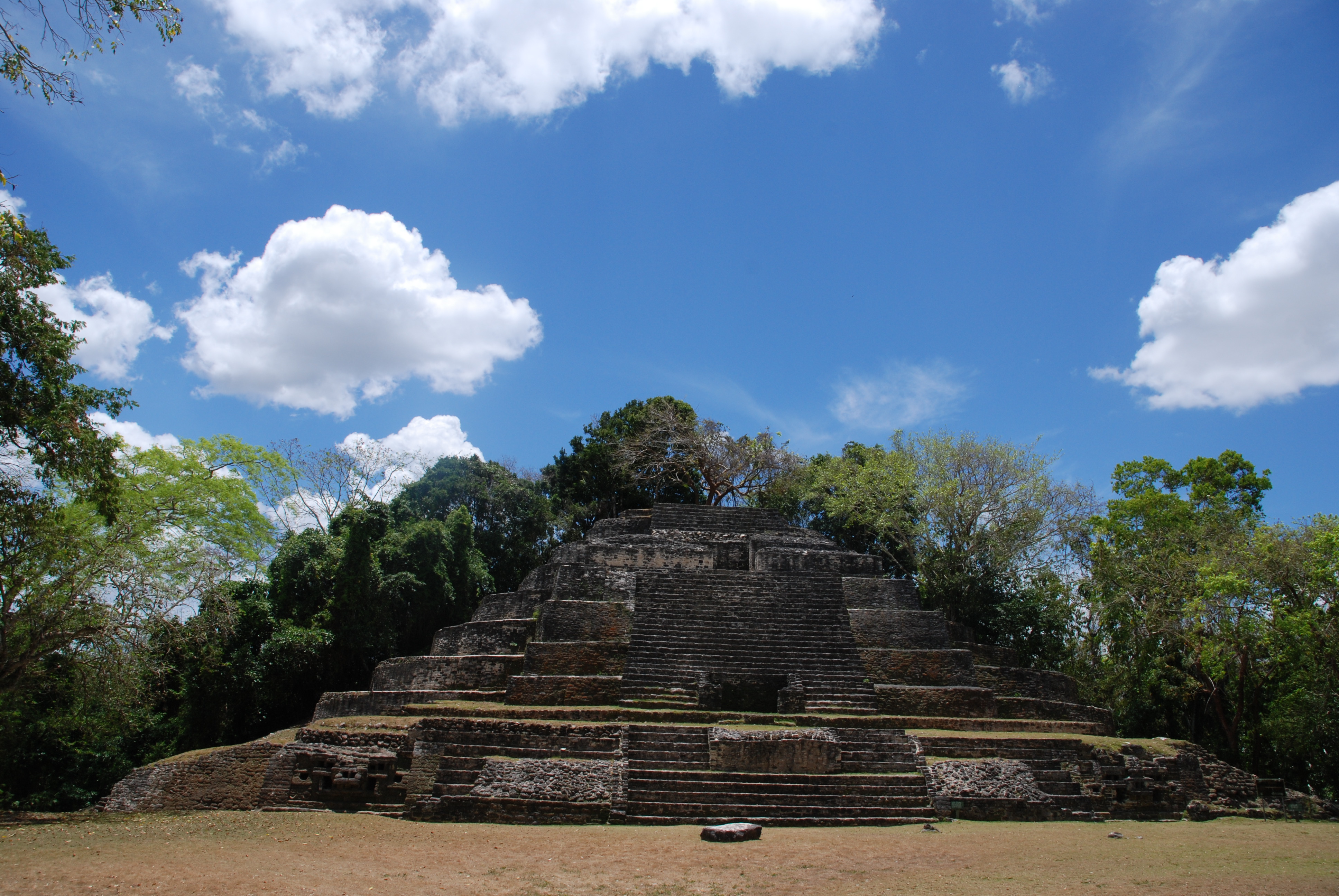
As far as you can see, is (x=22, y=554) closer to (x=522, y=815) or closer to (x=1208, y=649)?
(x=522, y=815)

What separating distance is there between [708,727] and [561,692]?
2.37 meters

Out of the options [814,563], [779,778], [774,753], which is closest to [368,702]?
[774,753]

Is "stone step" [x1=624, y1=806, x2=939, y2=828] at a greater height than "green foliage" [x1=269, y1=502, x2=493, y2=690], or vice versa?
"green foliage" [x1=269, y1=502, x2=493, y2=690]

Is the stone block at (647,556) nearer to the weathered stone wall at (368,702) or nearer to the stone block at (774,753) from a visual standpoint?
the weathered stone wall at (368,702)

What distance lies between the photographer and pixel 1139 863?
6.52 metres

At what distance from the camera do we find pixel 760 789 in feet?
28.9

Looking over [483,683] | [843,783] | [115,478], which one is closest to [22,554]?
[115,478]

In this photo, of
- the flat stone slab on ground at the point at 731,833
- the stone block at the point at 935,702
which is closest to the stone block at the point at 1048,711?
the stone block at the point at 935,702

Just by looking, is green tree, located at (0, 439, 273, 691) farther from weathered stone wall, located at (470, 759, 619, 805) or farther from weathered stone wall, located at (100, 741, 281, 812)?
weathered stone wall, located at (470, 759, 619, 805)

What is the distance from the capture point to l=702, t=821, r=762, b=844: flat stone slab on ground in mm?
7188

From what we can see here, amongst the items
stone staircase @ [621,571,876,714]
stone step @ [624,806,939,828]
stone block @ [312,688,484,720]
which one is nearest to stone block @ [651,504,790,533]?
stone staircase @ [621,571,876,714]

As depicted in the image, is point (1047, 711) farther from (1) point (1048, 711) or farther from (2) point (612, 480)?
(2) point (612, 480)

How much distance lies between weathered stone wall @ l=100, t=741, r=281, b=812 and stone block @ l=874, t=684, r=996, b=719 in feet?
27.7

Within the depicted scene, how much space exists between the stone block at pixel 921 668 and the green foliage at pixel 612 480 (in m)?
15.2
